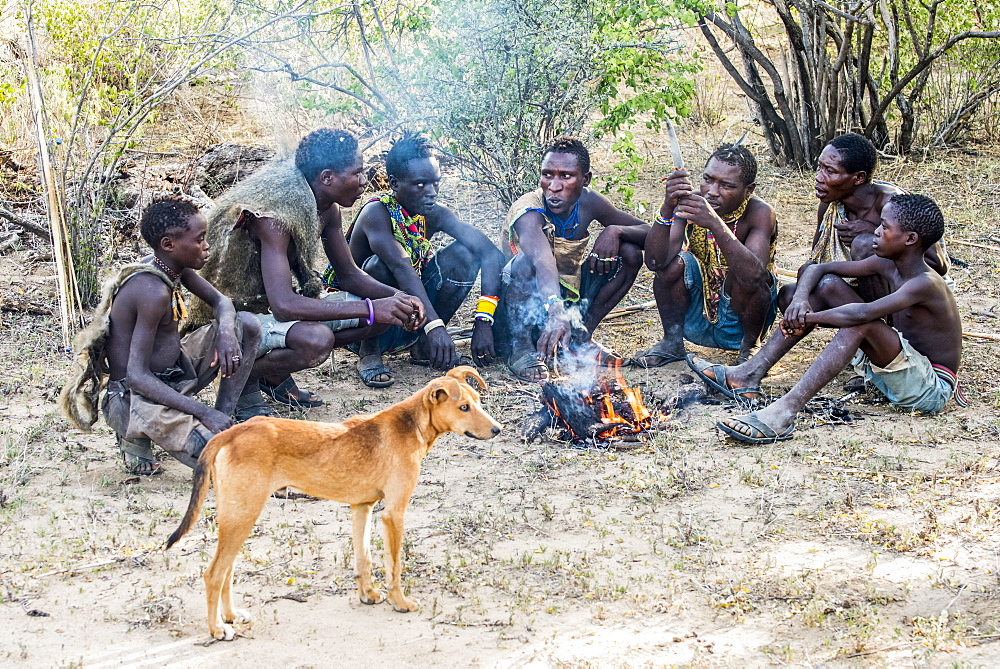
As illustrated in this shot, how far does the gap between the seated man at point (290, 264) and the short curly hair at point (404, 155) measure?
45 centimetres

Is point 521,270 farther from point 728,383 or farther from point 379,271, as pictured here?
point 728,383

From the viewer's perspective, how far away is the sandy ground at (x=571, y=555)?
311 centimetres

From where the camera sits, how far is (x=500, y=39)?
655 centimetres

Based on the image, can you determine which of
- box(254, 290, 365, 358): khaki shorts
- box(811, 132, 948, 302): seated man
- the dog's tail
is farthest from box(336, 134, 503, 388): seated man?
the dog's tail

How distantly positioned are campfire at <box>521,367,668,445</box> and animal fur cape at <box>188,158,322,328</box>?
1.58 meters

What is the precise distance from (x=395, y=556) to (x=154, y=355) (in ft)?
6.15

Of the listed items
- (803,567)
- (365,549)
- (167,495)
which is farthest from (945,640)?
(167,495)

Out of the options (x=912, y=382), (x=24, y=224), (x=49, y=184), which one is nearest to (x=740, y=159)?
(x=912, y=382)

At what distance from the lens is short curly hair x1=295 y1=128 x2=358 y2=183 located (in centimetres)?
533

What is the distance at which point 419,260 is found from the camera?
240 inches

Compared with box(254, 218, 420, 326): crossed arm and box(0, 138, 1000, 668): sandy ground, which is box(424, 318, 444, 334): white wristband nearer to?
box(254, 218, 420, 326): crossed arm

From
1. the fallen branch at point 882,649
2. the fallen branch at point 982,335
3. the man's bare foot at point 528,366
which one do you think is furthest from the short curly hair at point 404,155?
the fallen branch at point 882,649

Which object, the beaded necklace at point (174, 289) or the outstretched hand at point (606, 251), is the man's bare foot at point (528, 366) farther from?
the beaded necklace at point (174, 289)

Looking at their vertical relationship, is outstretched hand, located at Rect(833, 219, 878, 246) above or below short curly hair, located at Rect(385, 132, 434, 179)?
below
